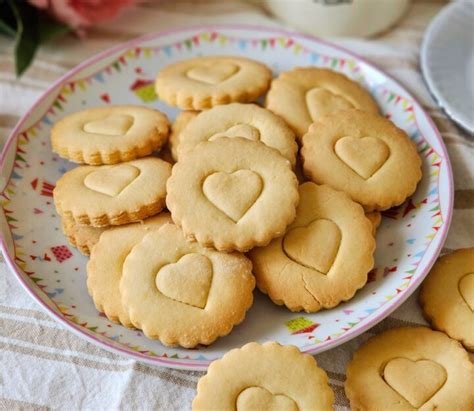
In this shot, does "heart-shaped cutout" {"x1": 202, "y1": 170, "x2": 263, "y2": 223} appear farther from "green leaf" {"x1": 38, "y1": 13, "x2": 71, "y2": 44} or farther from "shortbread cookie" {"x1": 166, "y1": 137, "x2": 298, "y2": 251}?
"green leaf" {"x1": 38, "y1": 13, "x2": 71, "y2": 44}

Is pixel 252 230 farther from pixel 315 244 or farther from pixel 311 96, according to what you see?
pixel 311 96

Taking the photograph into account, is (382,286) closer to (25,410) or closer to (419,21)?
(25,410)

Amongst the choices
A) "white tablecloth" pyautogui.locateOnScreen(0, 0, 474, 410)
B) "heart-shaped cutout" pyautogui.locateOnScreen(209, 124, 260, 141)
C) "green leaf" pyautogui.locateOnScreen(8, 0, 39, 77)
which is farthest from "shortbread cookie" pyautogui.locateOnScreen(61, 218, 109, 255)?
"green leaf" pyautogui.locateOnScreen(8, 0, 39, 77)

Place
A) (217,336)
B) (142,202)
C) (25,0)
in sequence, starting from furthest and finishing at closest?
1. (25,0)
2. (142,202)
3. (217,336)

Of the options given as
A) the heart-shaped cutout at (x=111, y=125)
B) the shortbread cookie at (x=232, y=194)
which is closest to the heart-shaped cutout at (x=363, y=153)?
the shortbread cookie at (x=232, y=194)

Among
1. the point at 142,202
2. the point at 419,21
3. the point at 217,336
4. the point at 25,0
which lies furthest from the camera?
the point at 419,21

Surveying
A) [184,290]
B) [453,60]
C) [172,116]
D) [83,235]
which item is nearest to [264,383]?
[184,290]

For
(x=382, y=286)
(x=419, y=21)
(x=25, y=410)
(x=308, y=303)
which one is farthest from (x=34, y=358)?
(x=419, y=21)
